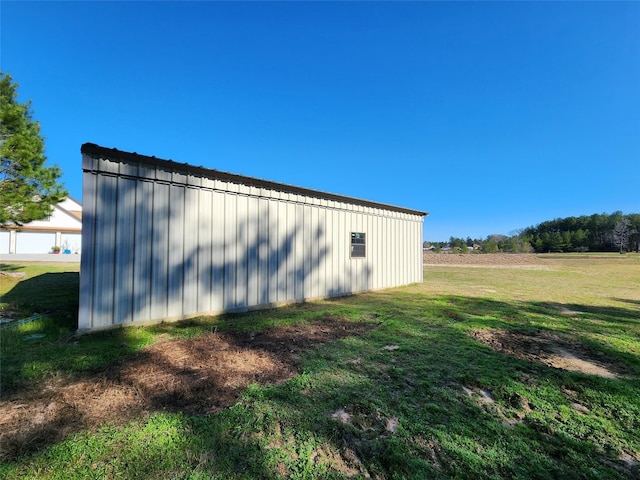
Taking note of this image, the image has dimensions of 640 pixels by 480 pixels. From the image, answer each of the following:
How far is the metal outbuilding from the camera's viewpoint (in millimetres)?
4414

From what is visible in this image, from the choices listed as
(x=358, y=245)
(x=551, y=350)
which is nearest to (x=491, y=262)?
(x=358, y=245)

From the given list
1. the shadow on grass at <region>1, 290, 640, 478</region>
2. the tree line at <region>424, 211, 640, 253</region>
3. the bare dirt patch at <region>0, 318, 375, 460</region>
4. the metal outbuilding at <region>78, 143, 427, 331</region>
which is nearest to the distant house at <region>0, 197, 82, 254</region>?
the metal outbuilding at <region>78, 143, 427, 331</region>

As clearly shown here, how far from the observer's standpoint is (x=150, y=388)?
2.66m

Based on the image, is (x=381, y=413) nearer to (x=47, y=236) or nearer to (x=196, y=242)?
(x=196, y=242)

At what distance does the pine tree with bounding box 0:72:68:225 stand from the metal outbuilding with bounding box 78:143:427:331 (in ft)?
26.1

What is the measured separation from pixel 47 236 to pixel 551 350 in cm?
3702

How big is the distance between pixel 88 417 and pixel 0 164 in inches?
466

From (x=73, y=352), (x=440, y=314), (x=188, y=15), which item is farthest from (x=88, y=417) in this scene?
(x=188, y=15)

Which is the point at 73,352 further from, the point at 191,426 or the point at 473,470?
the point at 473,470

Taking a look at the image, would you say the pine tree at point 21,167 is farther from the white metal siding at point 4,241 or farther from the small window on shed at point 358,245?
the white metal siding at point 4,241

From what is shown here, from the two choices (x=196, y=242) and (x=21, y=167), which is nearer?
(x=196, y=242)

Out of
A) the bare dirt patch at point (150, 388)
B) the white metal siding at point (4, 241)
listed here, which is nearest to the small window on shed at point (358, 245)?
the bare dirt patch at point (150, 388)

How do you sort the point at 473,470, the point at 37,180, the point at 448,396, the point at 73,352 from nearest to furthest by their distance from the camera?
1. the point at 473,470
2. the point at 448,396
3. the point at 73,352
4. the point at 37,180

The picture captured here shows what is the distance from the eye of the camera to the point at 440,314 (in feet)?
19.0
